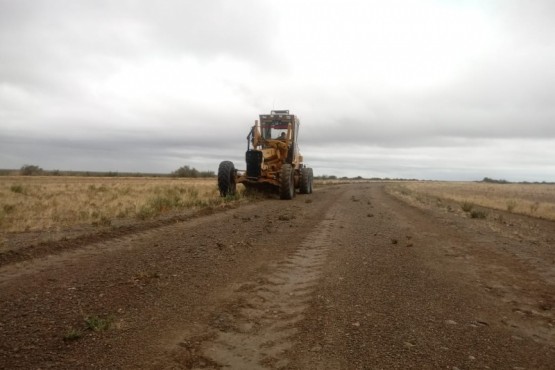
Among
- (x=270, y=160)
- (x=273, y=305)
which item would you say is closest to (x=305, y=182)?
(x=270, y=160)

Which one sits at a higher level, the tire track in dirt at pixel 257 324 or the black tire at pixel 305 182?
the black tire at pixel 305 182

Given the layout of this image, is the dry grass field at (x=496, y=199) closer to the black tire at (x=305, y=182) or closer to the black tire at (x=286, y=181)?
the black tire at (x=305, y=182)

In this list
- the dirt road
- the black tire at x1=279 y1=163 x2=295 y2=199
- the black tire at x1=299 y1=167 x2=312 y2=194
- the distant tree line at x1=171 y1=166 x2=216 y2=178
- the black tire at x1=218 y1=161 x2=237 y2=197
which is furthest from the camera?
the distant tree line at x1=171 y1=166 x2=216 y2=178

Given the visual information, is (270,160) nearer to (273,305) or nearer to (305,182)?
(305,182)

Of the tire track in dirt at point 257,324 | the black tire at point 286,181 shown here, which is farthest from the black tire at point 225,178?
the tire track in dirt at point 257,324

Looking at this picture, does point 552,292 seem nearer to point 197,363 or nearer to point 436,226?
point 197,363

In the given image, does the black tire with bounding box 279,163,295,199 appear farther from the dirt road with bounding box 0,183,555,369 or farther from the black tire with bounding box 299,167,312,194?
the dirt road with bounding box 0,183,555,369

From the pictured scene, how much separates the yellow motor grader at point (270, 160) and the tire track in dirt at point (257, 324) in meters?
12.8

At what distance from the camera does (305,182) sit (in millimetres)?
25500

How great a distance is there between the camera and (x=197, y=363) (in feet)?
12.6

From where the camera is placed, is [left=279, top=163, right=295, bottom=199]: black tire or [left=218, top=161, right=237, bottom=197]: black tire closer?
[left=218, top=161, right=237, bottom=197]: black tire

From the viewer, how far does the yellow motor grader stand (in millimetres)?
19973

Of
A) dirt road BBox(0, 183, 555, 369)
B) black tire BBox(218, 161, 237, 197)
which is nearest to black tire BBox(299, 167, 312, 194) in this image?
black tire BBox(218, 161, 237, 197)

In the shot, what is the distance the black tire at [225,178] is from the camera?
19750 millimetres
